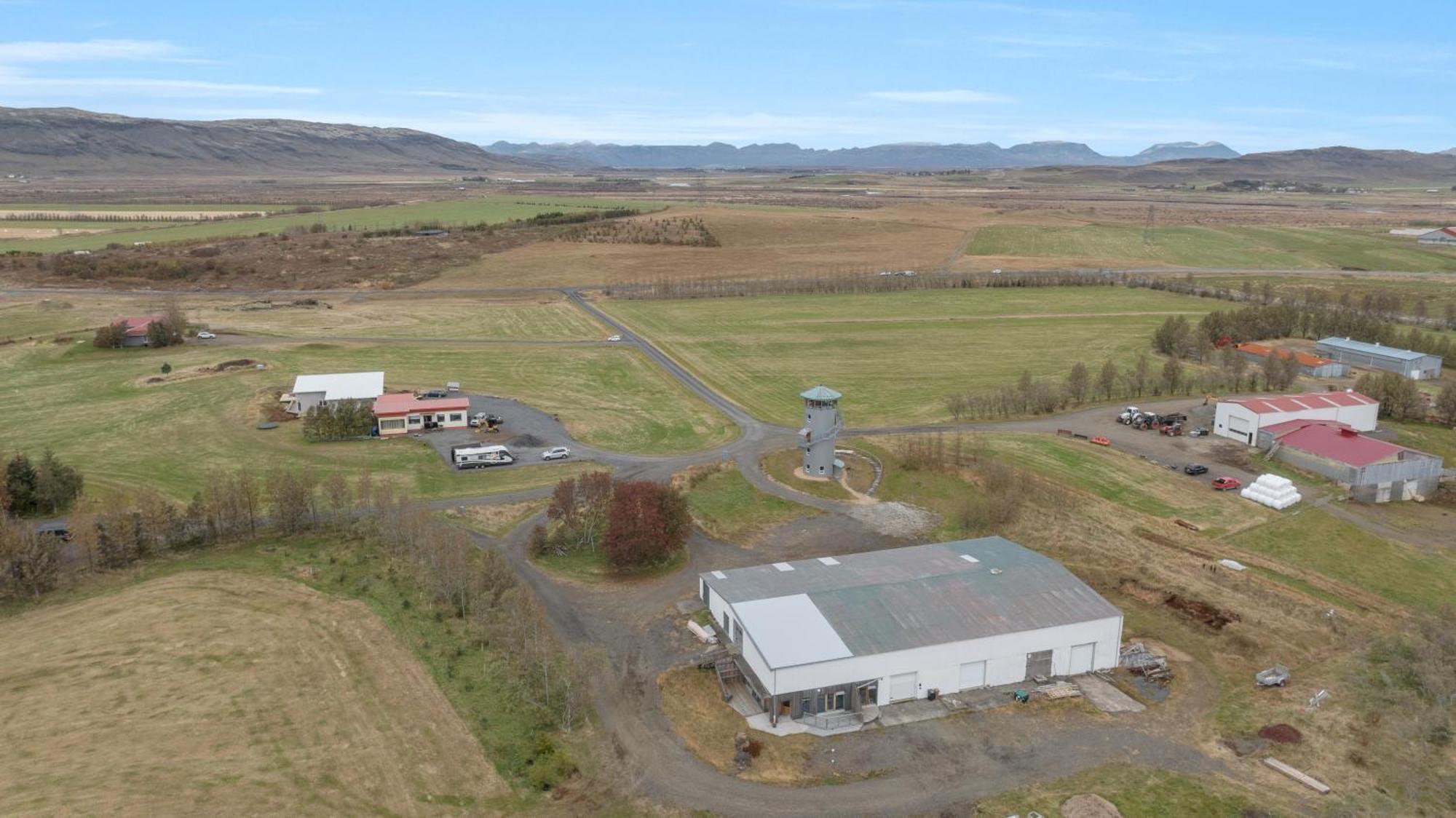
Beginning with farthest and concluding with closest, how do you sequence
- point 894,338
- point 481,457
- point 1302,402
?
1. point 894,338
2. point 1302,402
3. point 481,457

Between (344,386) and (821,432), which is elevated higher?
(821,432)

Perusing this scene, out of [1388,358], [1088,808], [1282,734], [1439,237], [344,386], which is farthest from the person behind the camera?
[1439,237]

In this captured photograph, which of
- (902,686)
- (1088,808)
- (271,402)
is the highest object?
(271,402)

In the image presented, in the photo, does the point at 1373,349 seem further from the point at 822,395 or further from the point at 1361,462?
the point at 822,395

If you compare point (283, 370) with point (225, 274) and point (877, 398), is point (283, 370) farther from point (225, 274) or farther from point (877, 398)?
point (225, 274)

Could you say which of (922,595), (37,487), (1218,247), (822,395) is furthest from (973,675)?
(1218,247)

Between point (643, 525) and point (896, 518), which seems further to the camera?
point (896, 518)

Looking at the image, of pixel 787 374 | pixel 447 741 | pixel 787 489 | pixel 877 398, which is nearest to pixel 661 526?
pixel 787 489

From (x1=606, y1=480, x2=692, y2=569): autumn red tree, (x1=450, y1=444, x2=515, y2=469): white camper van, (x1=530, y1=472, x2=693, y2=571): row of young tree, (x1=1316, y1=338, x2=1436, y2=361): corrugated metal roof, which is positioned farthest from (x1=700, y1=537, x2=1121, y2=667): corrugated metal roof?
(x1=1316, y1=338, x2=1436, y2=361): corrugated metal roof
